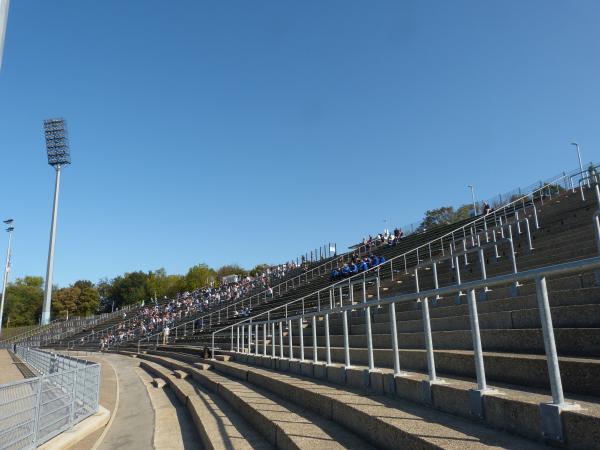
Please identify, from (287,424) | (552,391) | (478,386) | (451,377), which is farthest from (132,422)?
(552,391)

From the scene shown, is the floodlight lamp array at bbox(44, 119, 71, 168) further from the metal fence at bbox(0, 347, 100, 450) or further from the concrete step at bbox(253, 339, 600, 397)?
the concrete step at bbox(253, 339, 600, 397)


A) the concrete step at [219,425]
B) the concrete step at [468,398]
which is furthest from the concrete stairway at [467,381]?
the concrete step at [219,425]

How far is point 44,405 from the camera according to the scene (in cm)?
778

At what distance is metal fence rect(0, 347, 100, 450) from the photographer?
6715 millimetres

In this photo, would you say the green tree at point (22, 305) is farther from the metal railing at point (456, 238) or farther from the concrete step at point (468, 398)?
the concrete step at point (468, 398)

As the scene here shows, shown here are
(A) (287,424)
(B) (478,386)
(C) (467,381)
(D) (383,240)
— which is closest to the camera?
(B) (478,386)

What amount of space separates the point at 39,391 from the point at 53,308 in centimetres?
10688

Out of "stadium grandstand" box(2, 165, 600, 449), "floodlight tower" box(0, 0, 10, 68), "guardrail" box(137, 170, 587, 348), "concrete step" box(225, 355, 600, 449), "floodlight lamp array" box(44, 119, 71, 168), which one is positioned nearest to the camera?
"concrete step" box(225, 355, 600, 449)

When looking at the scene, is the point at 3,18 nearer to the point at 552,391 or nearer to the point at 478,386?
the point at 478,386

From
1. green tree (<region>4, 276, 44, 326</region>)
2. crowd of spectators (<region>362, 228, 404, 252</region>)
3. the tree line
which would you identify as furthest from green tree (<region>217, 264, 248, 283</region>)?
crowd of spectators (<region>362, 228, 404, 252</region>)

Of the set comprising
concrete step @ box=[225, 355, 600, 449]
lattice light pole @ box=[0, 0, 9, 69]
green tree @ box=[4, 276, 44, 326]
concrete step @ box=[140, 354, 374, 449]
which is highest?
green tree @ box=[4, 276, 44, 326]

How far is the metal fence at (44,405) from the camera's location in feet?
22.0

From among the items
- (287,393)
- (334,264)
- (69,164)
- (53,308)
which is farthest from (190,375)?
(53,308)

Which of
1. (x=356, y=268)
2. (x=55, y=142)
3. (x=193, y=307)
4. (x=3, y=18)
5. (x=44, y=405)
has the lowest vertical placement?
(x=44, y=405)
